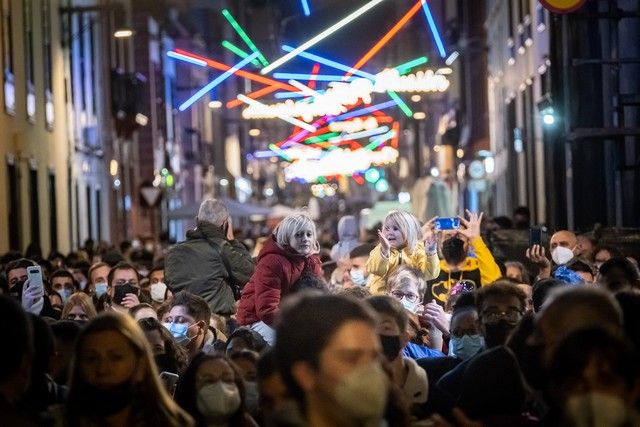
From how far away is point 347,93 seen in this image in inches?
1228

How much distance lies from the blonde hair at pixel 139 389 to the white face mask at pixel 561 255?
8.18m

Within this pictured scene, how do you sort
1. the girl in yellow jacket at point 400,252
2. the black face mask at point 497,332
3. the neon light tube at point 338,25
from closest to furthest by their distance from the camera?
the black face mask at point 497,332 → the girl in yellow jacket at point 400,252 → the neon light tube at point 338,25

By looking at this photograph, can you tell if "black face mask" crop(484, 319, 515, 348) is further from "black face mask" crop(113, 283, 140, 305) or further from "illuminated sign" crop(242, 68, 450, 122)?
"illuminated sign" crop(242, 68, 450, 122)

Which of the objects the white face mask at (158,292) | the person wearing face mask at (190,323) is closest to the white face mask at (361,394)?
the person wearing face mask at (190,323)

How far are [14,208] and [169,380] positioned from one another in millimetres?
21723

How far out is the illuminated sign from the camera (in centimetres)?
3027

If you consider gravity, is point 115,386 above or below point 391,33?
below

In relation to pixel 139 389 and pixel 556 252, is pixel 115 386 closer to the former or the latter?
pixel 139 389

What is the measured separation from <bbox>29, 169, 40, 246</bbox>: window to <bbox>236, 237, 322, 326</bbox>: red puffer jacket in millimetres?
20388

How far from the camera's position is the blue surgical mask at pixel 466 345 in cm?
879

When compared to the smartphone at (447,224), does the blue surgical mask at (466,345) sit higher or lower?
lower

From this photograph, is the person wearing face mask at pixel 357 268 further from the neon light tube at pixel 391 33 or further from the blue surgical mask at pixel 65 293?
the neon light tube at pixel 391 33

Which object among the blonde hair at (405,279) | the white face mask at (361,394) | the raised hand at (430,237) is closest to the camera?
the white face mask at (361,394)

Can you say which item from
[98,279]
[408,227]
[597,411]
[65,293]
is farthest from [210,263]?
[597,411]
